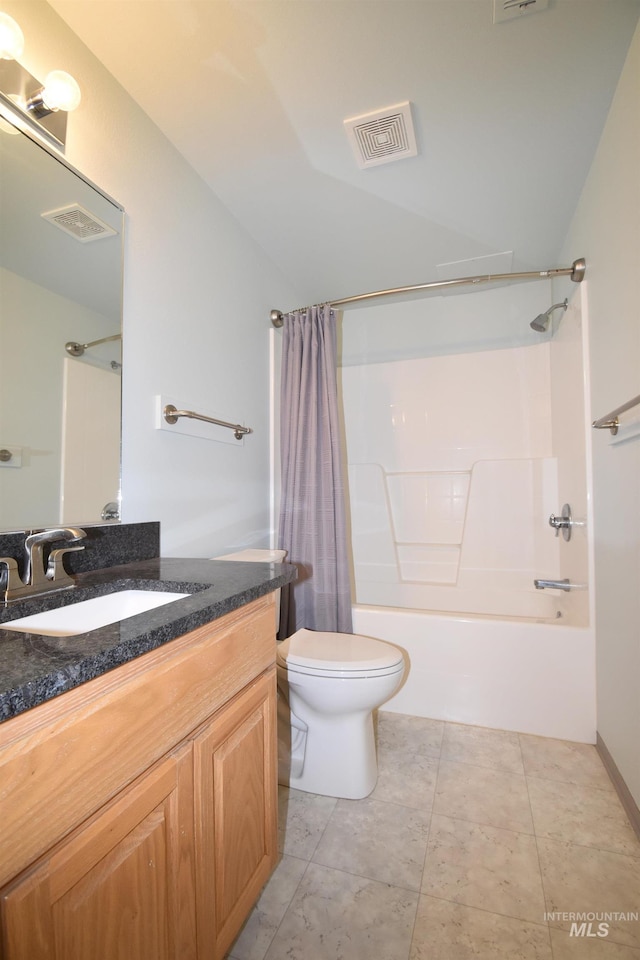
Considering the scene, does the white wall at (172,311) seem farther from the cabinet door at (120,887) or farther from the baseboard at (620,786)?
the baseboard at (620,786)

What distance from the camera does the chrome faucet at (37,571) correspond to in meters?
0.88

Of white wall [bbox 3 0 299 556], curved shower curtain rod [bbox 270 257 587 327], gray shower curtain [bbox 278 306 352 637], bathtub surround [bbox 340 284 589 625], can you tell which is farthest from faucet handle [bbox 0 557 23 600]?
bathtub surround [bbox 340 284 589 625]

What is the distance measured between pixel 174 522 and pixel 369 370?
6.17 ft

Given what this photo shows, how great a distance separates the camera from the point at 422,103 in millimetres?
1419

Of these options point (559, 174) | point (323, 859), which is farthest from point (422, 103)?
point (323, 859)

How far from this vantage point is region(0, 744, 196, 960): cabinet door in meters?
0.48

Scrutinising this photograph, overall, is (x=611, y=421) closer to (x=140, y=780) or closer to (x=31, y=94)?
(x=140, y=780)

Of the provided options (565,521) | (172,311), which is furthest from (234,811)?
(565,521)

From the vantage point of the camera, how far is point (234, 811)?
869 mm

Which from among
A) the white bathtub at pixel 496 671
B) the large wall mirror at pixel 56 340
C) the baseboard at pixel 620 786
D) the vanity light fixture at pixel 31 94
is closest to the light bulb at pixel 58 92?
the vanity light fixture at pixel 31 94

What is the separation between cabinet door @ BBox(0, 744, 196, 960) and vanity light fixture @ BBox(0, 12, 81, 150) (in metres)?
1.41

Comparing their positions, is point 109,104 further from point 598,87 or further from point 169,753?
point 169,753

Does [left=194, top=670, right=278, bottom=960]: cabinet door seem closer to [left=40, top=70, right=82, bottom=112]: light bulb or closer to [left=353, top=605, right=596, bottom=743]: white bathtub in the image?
[left=353, top=605, right=596, bottom=743]: white bathtub

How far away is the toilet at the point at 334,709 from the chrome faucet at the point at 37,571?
0.79 meters
